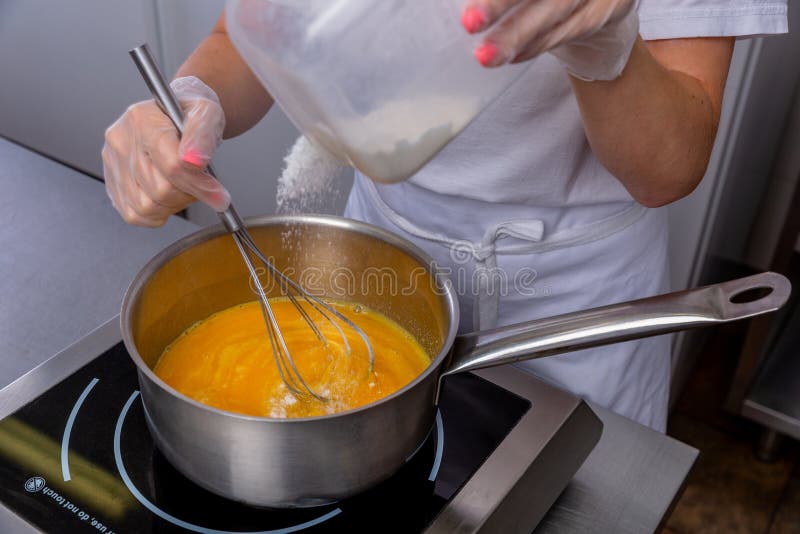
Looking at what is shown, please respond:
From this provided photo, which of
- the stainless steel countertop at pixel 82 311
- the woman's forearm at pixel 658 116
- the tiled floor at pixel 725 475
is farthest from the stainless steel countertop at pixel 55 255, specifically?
the tiled floor at pixel 725 475

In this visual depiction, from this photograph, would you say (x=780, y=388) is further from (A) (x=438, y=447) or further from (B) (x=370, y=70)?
(B) (x=370, y=70)

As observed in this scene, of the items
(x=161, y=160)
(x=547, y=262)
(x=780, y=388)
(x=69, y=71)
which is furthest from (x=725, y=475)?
(x=69, y=71)

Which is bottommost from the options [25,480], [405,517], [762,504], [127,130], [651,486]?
[762,504]

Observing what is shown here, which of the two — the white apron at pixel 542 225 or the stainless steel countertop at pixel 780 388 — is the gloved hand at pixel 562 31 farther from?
the stainless steel countertop at pixel 780 388

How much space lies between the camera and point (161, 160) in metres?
0.61

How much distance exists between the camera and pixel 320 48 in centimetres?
39

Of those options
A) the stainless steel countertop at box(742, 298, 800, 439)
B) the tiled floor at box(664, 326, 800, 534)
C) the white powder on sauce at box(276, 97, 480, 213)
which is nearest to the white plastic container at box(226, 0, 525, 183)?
the white powder on sauce at box(276, 97, 480, 213)

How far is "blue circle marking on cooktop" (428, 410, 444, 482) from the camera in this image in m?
0.55

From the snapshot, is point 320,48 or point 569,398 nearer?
point 320,48

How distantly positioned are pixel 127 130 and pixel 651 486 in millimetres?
510

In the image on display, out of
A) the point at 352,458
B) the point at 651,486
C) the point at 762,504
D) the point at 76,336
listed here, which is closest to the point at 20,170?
the point at 76,336

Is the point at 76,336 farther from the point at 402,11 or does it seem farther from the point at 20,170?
the point at 402,11

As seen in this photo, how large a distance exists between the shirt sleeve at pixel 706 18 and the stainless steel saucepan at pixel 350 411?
264mm

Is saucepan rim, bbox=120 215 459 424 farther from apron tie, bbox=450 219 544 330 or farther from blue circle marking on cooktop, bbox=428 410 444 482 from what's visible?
apron tie, bbox=450 219 544 330
